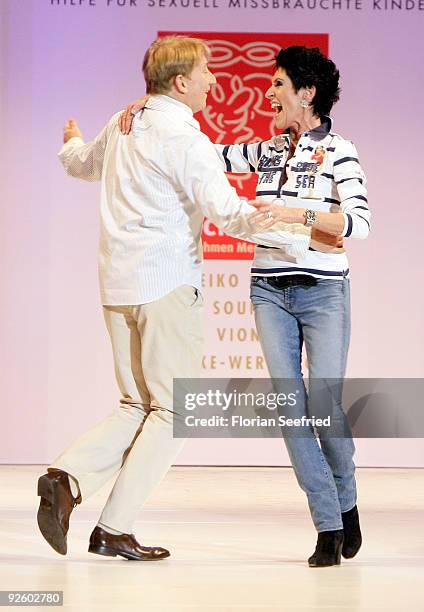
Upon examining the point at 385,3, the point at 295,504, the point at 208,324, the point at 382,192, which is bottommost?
the point at 295,504

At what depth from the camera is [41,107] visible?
A: 5.27 metres

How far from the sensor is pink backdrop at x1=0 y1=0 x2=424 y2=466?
5.21 m

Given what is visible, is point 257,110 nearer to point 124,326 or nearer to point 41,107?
point 41,107

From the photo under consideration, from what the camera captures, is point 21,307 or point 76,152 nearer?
point 76,152

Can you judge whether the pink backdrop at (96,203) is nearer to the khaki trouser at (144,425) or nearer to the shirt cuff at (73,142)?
the shirt cuff at (73,142)

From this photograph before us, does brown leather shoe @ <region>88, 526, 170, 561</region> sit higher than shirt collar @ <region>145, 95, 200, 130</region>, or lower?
lower

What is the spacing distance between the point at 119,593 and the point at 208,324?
2731 millimetres

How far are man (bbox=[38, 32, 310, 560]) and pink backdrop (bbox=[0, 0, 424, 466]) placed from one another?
212 centimetres

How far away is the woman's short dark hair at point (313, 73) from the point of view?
323cm

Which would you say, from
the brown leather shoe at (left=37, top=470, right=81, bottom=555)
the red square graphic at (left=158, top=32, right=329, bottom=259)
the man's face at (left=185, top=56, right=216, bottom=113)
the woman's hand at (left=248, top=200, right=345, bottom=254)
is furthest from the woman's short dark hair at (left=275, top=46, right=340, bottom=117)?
the red square graphic at (left=158, top=32, right=329, bottom=259)

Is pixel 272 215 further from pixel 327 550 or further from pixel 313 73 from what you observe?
pixel 327 550

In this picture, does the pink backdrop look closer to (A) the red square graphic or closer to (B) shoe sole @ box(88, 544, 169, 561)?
(A) the red square graphic

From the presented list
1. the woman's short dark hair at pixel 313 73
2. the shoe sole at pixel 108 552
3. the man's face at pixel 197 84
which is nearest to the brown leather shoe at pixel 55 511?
the shoe sole at pixel 108 552

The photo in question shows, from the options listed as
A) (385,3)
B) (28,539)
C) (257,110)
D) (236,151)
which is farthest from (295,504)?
(385,3)
